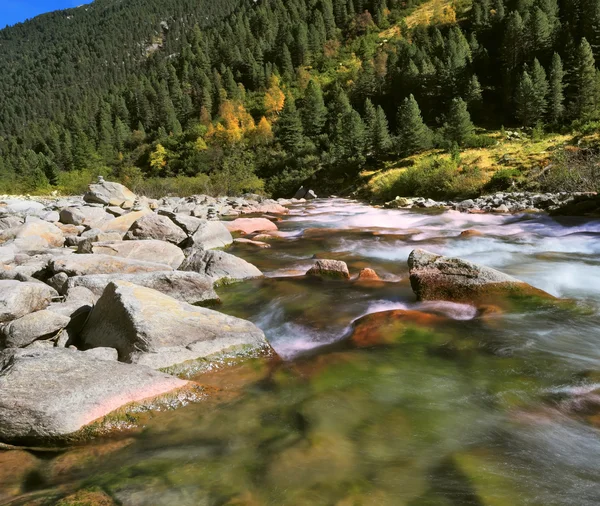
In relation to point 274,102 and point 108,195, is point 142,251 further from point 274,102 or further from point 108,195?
point 274,102

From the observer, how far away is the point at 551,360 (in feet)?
15.5

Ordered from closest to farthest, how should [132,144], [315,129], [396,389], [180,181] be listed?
[396,389], [180,181], [315,129], [132,144]

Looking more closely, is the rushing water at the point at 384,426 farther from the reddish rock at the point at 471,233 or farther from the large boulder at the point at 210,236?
the reddish rock at the point at 471,233

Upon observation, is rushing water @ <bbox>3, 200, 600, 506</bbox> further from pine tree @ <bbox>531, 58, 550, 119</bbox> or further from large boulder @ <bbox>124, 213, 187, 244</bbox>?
pine tree @ <bbox>531, 58, 550, 119</bbox>

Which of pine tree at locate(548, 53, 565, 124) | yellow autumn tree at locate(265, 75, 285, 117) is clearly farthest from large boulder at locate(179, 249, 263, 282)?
yellow autumn tree at locate(265, 75, 285, 117)

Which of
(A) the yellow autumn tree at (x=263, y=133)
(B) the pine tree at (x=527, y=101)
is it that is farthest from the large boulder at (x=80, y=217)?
(A) the yellow autumn tree at (x=263, y=133)

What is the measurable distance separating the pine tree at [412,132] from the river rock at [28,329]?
42251mm

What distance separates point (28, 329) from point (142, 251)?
4.54m

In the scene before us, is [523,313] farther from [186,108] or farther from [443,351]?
[186,108]

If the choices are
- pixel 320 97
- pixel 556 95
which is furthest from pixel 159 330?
pixel 320 97

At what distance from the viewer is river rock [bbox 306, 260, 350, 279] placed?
8.80m

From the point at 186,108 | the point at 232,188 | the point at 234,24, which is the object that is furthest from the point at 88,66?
the point at 232,188

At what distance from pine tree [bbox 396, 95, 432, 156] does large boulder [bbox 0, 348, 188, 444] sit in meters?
43.0

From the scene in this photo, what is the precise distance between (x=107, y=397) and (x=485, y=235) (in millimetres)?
12910
